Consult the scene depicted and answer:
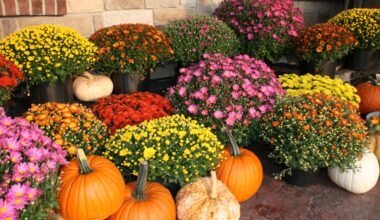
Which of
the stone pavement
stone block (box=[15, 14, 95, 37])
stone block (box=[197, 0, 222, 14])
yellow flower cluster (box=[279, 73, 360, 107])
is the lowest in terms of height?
the stone pavement

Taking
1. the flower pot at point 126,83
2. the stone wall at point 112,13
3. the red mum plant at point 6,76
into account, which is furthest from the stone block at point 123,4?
the red mum plant at point 6,76

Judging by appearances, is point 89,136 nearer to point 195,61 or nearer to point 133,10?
point 195,61

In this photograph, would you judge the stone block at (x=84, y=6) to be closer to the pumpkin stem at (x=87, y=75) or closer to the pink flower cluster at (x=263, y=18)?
the pumpkin stem at (x=87, y=75)

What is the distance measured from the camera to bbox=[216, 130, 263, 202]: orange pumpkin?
9.28 ft

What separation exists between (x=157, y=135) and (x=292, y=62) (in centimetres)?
470

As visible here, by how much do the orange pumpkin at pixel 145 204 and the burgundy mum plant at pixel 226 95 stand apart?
0.91m

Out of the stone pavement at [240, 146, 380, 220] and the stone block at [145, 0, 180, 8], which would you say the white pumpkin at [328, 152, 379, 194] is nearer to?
the stone pavement at [240, 146, 380, 220]

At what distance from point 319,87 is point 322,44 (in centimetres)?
133

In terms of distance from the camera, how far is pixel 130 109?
329 centimetres

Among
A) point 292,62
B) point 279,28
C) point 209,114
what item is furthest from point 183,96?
point 292,62

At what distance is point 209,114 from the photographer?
322 centimetres

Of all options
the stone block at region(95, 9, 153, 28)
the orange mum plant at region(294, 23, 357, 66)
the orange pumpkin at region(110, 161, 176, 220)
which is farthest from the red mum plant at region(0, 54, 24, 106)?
the orange mum plant at region(294, 23, 357, 66)

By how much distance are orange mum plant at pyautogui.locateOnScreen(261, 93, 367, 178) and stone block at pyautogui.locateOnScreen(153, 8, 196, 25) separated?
2971 millimetres

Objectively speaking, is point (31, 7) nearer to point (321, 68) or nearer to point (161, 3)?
point (161, 3)
